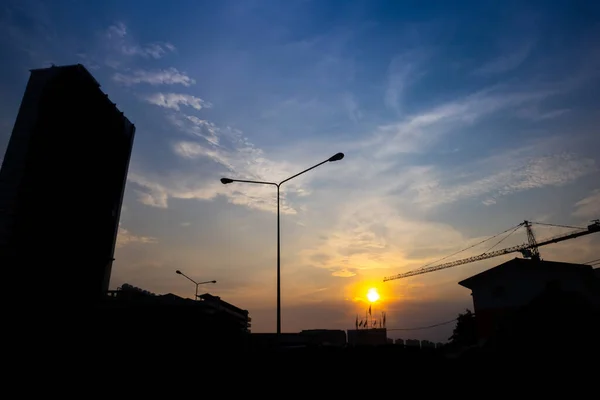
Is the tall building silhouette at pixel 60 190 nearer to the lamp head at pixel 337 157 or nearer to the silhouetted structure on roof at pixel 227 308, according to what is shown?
the silhouetted structure on roof at pixel 227 308

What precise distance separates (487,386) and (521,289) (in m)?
25.6

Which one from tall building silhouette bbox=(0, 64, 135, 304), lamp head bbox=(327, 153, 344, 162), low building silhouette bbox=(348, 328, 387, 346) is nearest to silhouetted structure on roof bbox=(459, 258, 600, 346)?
lamp head bbox=(327, 153, 344, 162)

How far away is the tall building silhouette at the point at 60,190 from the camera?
20859mm

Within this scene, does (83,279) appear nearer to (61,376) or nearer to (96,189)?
(96,189)

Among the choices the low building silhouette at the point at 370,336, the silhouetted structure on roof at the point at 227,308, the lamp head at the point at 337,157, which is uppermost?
the lamp head at the point at 337,157

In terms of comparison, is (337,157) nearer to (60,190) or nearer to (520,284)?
(60,190)

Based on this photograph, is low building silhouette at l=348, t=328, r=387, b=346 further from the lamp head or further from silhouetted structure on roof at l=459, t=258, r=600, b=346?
the lamp head

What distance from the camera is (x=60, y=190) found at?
2322 cm

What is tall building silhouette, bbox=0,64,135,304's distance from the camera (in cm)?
2086

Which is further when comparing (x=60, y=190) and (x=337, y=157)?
(x=60, y=190)

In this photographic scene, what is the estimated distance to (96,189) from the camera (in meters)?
27.4

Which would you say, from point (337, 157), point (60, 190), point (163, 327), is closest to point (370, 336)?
point (337, 157)

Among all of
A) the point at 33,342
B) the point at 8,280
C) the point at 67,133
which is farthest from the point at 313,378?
the point at 67,133

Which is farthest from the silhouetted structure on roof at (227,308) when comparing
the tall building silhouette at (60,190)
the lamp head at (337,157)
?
the lamp head at (337,157)
